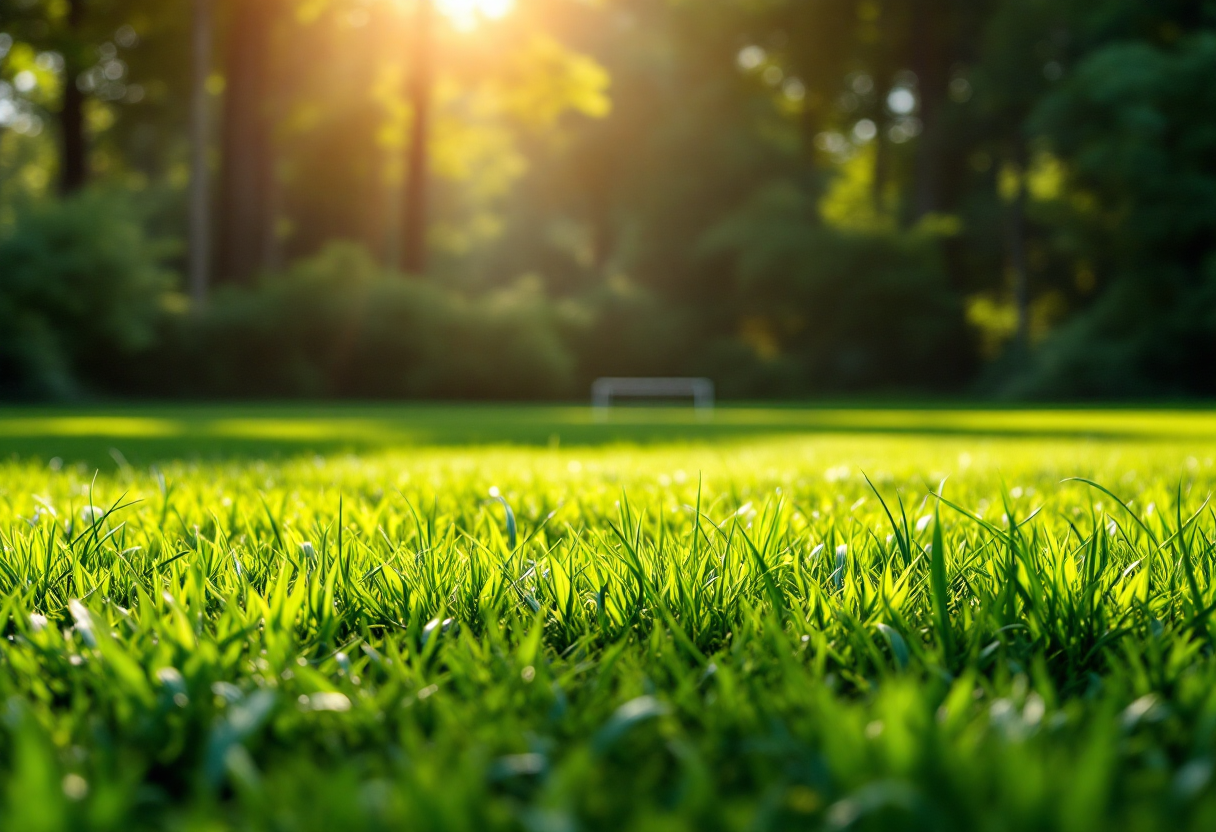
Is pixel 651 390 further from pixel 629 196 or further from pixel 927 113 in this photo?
pixel 927 113

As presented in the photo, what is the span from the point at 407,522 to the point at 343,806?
6.70 feet

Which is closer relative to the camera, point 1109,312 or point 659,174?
point 1109,312

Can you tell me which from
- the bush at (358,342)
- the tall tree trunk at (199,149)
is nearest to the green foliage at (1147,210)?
the bush at (358,342)

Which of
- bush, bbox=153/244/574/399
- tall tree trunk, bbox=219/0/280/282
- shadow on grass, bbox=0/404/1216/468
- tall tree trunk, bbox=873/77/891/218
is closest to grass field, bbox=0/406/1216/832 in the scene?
shadow on grass, bbox=0/404/1216/468

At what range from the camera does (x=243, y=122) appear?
2531cm

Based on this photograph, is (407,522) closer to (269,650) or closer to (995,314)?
(269,650)

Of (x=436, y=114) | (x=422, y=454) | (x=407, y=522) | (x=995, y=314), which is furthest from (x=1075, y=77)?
(x=407, y=522)

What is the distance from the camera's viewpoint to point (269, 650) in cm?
138

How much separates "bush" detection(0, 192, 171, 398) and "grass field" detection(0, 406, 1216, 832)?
1929cm

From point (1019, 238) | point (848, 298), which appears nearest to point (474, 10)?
point (848, 298)

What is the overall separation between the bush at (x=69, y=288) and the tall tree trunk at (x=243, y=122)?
446 cm

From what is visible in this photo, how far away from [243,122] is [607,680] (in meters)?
26.8

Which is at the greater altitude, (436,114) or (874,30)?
(874,30)

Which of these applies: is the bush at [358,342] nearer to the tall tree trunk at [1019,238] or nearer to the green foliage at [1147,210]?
the green foliage at [1147,210]
